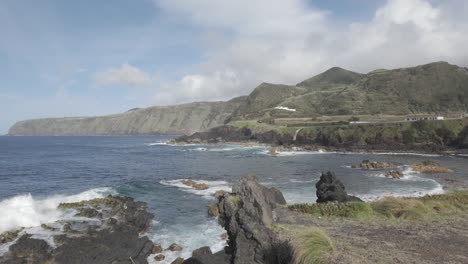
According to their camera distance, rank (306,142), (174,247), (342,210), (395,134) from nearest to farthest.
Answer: (342,210)
(174,247)
(395,134)
(306,142)

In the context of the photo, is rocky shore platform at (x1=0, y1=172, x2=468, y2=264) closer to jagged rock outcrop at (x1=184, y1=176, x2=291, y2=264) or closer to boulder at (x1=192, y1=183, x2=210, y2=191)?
jagged rock outcrop at (x1=184, y1=176, x2=291, y2=264)

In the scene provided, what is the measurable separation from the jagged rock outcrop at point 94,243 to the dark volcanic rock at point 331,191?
591 inches

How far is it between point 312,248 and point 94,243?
58.5 ft

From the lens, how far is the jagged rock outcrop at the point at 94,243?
73.4 ft

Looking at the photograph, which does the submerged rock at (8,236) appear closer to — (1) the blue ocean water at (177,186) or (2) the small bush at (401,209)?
(1) the blue ocean water at (177,186)

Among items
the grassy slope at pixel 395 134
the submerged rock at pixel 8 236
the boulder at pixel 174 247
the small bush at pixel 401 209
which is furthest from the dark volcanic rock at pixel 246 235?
the grassy slope at pixel 395 134

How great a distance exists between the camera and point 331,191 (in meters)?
31.0

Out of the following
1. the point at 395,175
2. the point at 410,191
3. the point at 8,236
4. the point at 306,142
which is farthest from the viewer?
the point at 306,142

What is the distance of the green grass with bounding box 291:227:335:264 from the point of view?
11812 millimetres

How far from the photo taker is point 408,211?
21.2 meters

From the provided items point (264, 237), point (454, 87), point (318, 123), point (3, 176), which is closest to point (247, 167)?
point (3, 176)

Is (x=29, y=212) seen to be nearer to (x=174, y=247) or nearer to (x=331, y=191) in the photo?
(x=174, y=247)

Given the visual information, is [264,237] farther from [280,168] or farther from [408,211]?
[280,168]

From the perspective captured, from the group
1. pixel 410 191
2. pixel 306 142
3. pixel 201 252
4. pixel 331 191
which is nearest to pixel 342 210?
pixel 331 191
